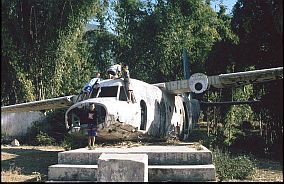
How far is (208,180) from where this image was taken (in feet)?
29.8

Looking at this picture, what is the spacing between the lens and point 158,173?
30.4 feet

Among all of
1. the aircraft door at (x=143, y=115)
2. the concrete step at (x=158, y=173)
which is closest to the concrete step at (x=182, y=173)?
the concrete step at (x=158, y=173)

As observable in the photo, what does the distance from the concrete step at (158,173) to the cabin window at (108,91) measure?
3399 millimetres

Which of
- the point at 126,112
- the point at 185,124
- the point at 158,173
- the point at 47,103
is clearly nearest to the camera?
the point at 158,173

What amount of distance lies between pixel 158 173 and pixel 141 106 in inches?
167

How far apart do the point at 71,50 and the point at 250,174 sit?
50.3 feet

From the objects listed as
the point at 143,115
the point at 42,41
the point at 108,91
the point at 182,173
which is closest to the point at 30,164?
the point at 108,91

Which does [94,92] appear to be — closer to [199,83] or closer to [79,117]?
[79,117]

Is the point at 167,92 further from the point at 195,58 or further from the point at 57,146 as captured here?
the point at 195,58

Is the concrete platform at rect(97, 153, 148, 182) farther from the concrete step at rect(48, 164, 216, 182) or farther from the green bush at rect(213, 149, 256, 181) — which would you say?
the green bush at rect(213, 149, 256, 181)

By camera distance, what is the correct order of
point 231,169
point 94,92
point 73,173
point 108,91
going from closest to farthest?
point 73,173 → point 231,169 → point 108,91 → point 94,92

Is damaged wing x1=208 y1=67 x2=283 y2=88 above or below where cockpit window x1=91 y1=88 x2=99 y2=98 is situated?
above

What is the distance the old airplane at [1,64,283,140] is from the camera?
38.0 feet

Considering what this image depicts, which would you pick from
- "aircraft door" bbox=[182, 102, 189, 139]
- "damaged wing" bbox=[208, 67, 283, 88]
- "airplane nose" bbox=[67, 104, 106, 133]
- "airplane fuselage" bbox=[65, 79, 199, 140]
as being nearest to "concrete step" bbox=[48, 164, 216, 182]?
"airplane fuselage" bbox=[65, 79, 199, 140]
